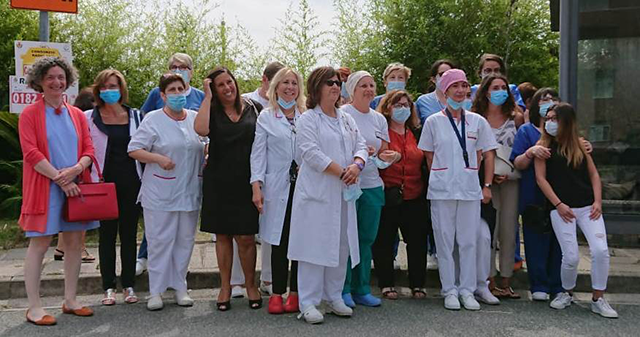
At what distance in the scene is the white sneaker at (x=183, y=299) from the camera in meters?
5.55

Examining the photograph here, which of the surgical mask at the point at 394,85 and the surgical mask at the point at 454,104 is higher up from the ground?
the surgical mask at the point at 394,85

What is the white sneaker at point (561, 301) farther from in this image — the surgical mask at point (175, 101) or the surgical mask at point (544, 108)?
the surgical mask at point (175, 101)

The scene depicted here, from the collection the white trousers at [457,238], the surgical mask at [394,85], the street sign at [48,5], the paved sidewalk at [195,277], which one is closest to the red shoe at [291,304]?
the paved sidewalk at [195,277]

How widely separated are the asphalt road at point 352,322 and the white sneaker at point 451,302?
5cm

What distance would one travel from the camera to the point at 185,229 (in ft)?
18.2

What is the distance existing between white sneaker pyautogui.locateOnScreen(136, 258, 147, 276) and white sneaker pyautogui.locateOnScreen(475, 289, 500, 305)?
126 inches

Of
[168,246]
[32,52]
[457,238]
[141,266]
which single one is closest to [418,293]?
[457,238]

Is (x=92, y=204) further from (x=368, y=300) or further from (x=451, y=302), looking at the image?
(x=451, y=302)

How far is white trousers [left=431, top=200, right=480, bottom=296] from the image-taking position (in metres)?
5.52

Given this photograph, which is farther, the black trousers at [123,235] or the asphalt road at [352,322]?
the black trousers at [123,235]

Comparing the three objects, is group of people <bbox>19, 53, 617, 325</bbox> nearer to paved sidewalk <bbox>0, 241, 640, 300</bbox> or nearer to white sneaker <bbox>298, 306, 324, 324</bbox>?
white sneaker <bbox>298, 306, 324, 324</bbox>

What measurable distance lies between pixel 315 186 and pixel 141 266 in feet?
7.29

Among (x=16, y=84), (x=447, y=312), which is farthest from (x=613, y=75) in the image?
(x=16, y=84)

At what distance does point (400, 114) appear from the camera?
570 cm
